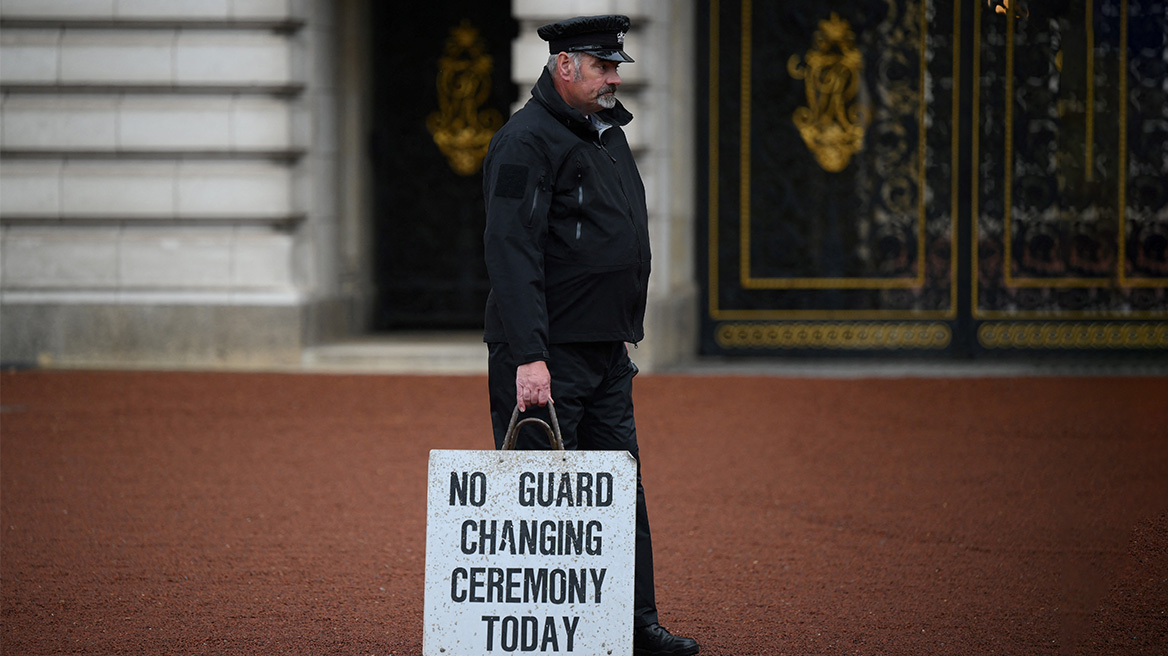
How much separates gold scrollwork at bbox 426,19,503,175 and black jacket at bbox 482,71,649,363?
9.10 meters

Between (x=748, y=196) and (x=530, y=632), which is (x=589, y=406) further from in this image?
(x=748, y=196)

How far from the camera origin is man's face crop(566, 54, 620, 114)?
467 centimetres

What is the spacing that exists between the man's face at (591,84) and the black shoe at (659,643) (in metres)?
1.56

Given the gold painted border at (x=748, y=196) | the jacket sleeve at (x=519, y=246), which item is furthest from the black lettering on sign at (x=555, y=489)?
the gold painted border at (x=748, y=196)

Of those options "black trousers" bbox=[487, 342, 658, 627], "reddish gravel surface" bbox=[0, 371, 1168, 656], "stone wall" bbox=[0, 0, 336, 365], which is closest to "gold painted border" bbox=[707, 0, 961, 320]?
"reddish gravel surface" bbox=[0, 371, 1168, 656]

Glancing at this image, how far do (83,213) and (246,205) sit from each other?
1288 millimetres

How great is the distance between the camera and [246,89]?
12.2 metres

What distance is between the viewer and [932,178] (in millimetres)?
12742

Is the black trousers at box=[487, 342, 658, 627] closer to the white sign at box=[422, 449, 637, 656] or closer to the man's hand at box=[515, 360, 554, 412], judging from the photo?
the man's hand at box=[515, 360, 554, 412]

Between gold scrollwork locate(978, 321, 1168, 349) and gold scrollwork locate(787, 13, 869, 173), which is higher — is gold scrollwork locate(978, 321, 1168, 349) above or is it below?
below

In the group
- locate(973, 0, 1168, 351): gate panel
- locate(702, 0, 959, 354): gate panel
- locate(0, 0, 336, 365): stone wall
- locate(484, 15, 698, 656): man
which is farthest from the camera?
locate(702, 0, 959, 354): gate panel

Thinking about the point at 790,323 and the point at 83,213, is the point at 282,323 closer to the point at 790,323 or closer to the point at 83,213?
the point at 83,213

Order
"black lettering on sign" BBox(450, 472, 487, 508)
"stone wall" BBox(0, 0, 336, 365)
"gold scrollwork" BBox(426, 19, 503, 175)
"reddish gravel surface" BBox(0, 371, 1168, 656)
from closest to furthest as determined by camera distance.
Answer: "black lettering on sign" BBox(450, 472, 487, 508)
"reddish gravel surface" BBox(0, 371, 1168, 656)
"stone wall" BBox(0, 0, 336, 365)
"gold scrollwork" BBox(426, 19, 503, 175)

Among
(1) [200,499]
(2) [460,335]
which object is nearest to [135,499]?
(1) [200,499]
